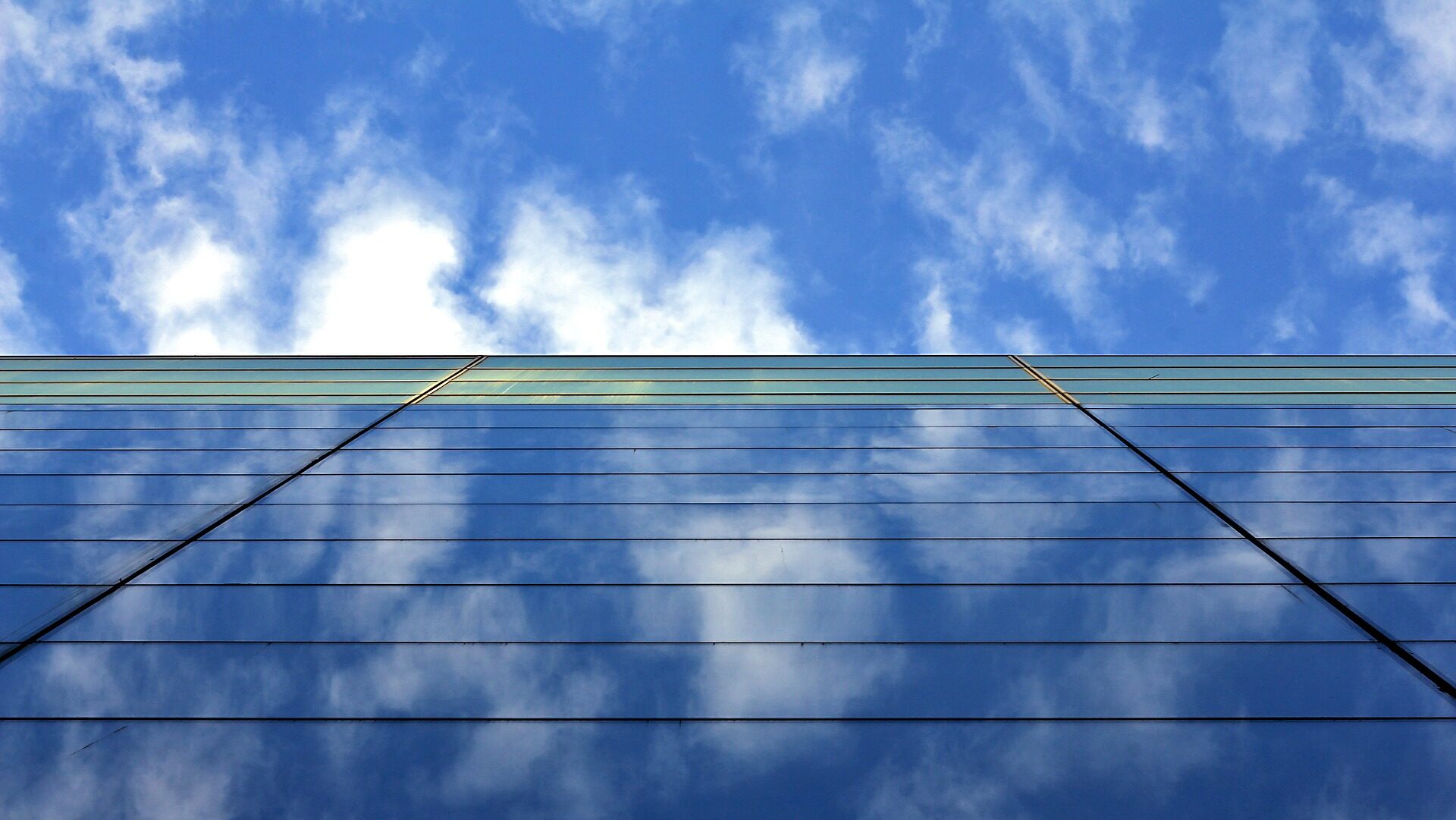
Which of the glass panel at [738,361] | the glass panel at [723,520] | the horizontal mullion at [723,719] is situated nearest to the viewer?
the horizontal mullion at [723,719]

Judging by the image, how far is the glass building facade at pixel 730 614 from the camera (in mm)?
5832

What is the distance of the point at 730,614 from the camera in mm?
7672

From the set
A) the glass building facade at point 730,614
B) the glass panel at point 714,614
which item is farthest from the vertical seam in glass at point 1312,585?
the glass panel at point 714,614

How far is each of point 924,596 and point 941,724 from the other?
1.73 m

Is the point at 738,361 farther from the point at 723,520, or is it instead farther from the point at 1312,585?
the point at 1312,585

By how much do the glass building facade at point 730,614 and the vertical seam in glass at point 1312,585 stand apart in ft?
0.15

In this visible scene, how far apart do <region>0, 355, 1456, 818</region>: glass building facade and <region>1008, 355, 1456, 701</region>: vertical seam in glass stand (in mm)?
47

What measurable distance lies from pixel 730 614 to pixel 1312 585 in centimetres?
508

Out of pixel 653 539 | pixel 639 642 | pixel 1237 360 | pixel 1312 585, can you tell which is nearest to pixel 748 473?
pixel 653 539

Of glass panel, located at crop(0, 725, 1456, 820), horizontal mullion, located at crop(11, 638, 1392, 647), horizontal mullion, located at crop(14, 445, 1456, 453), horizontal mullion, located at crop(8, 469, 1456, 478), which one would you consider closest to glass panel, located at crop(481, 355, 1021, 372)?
horizontal mullion, located at crop(14, 445, 1456, 453)

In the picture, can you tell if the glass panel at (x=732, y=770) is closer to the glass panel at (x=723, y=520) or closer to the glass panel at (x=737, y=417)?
the glass panel at (x=723, y=520)

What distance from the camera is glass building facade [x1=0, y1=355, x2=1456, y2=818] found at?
19.1 ft

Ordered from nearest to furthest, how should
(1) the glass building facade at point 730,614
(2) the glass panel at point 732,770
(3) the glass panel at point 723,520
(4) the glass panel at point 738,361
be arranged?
(2) the glass panel at point 732,770
(1) the glass building facade at point 730,614
(3) the glass panel at point 723,520
(4) the glass panel at point 738,361

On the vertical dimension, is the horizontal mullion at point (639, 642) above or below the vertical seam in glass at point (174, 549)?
below
